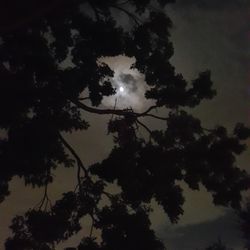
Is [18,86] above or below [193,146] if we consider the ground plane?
above

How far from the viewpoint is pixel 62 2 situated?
571cm

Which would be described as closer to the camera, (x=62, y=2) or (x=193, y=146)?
(x=62, y=2)

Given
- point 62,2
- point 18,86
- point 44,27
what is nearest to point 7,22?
point 62,2

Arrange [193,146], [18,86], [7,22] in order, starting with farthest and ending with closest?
[193,146] < [18,86] < [7,22]

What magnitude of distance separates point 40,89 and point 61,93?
84 centimetres

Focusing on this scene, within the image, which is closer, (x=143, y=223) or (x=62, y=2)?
(x=62, y=2)

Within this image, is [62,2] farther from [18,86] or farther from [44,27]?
[44,27]

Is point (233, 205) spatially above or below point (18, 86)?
below

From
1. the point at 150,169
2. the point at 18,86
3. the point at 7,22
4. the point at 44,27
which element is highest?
the point at 44,27

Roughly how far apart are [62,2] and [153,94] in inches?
375

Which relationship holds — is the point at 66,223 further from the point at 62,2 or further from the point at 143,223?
the point at 62,2

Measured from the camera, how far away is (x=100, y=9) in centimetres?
1504

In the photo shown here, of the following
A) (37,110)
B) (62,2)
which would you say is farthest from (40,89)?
(62,2)

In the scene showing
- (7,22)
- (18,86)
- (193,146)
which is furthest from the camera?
(193,146)
